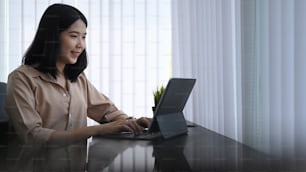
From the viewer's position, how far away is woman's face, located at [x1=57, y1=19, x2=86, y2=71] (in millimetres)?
917

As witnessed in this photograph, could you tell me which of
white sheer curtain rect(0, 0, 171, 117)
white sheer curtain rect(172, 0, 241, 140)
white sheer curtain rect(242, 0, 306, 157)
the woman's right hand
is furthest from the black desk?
white sheer curtain rect(0, 0, 171, 117)

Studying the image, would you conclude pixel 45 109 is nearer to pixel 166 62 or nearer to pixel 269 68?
pixel 269 68

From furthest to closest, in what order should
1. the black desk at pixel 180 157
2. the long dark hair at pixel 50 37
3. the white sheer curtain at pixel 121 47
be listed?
the white sheer curtain at pixel 121 47
the long dark hair at pixel 50 37
the black desk at pixel 180 157

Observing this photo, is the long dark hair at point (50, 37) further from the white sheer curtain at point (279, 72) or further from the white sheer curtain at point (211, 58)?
the white sheer curtain at point (211, 58)

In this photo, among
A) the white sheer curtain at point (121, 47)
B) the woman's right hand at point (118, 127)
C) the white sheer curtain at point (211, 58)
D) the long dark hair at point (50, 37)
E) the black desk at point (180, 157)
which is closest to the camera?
the black desk at point (180, 157)

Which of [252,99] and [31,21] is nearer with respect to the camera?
[252,99]

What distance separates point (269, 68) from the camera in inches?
41.7

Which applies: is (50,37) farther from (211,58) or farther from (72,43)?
(211,58)

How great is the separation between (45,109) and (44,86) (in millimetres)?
52

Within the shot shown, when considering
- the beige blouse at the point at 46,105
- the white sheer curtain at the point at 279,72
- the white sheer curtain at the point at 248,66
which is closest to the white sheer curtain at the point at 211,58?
the white sheer curtain at the point at 248,66

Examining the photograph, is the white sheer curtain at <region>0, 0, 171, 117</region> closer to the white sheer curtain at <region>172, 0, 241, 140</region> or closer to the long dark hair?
the white sheer curtain at <region>172, 0, 241, 140</region>

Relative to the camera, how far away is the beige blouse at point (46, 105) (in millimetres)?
802

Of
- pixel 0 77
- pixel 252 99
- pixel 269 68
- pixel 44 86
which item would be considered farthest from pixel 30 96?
pixel 0 77

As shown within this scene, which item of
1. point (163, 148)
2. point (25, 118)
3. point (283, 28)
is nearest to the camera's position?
point (163, 148)
